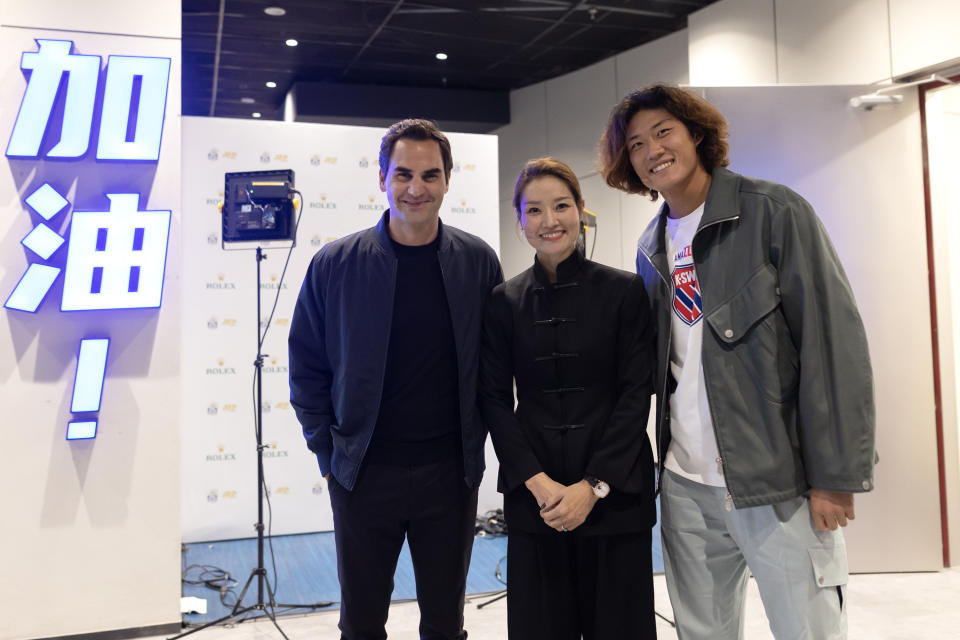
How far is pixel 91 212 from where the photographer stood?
3150mm

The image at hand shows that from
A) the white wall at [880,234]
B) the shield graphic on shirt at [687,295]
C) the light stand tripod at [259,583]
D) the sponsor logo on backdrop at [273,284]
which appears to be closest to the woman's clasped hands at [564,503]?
the shield graphic on shirt at [687,295]

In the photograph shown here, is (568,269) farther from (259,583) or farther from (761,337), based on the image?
(259,583)

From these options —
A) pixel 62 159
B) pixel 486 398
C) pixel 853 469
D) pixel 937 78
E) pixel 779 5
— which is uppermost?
pixel 779 5

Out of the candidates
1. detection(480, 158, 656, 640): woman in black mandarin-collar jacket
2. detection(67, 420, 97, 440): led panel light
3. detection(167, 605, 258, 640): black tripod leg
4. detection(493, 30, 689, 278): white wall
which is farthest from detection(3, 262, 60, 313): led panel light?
detection(493, 30, 689, 278): white wall

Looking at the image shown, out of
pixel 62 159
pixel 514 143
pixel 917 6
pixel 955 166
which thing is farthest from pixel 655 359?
pixel 514 143

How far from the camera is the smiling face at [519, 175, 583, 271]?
190 centimetres

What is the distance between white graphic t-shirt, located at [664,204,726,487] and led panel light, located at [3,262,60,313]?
254 cm

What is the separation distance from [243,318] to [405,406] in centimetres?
298

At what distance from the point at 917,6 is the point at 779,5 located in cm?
106

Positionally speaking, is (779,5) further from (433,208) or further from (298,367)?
(298,367)

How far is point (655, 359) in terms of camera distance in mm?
1891

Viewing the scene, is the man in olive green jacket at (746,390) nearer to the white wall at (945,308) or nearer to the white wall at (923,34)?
the white wall at (923,34)

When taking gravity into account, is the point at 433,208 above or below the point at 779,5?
below

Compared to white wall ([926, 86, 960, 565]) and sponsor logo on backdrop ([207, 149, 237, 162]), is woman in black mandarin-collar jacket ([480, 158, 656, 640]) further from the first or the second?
sponsor logo on backdrop ([207, 149, 237, 162])
